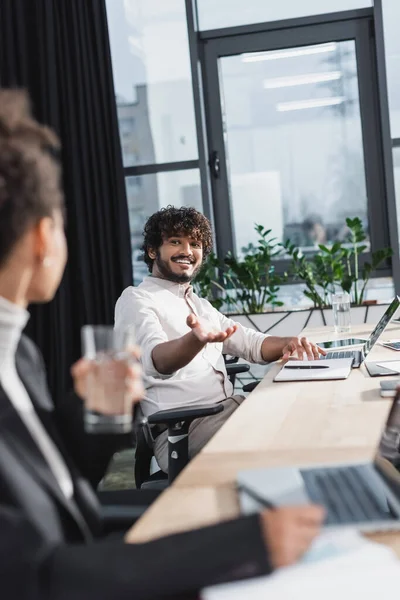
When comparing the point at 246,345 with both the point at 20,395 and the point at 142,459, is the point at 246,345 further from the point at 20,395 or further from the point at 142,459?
the point at 20,395

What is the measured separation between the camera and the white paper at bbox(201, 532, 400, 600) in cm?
92

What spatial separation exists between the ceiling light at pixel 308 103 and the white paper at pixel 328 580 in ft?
13.9

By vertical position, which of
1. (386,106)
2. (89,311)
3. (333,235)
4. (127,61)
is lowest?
(89,311)

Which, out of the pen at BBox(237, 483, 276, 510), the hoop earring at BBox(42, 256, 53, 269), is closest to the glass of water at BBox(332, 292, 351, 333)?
the pen at BBox(237, 483, 276, 510)

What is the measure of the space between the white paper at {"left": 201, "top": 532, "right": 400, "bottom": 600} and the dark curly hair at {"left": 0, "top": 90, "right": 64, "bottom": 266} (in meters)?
0.49

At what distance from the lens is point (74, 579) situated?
0.91 meters

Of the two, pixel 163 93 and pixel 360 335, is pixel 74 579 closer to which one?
pixel 360 335

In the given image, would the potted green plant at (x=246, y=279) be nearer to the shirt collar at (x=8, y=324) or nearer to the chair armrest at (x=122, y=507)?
the chair armrest at (x=122, y=507)

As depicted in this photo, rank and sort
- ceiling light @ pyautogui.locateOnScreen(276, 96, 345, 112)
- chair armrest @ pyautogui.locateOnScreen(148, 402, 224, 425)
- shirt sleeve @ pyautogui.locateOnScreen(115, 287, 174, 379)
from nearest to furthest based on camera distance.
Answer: chair armrest @ pyautogui.locateOnScreen(148, 402, 224, 425)
shirt sleeve @ pyautogui.locateOnScreen(115, 287, 174, 379)
ceiling light @ pyautogui.locateOnScreen(276, 96, 345, 112)

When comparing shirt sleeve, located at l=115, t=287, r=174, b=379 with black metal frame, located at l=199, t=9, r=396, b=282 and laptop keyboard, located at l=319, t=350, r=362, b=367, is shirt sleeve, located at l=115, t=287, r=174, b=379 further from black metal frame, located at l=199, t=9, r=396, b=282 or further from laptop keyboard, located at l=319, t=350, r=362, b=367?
black metal frame, located at l=199, t=9, r=396, b=282

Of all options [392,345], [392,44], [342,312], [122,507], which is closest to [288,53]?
[392,44]

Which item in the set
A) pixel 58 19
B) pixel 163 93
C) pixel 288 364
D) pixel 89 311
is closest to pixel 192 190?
pixel 163 93

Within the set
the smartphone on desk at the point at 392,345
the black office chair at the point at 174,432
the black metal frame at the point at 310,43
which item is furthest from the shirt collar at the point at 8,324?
the black metal frame at the point at 310,43

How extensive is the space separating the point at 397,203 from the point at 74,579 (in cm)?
428
